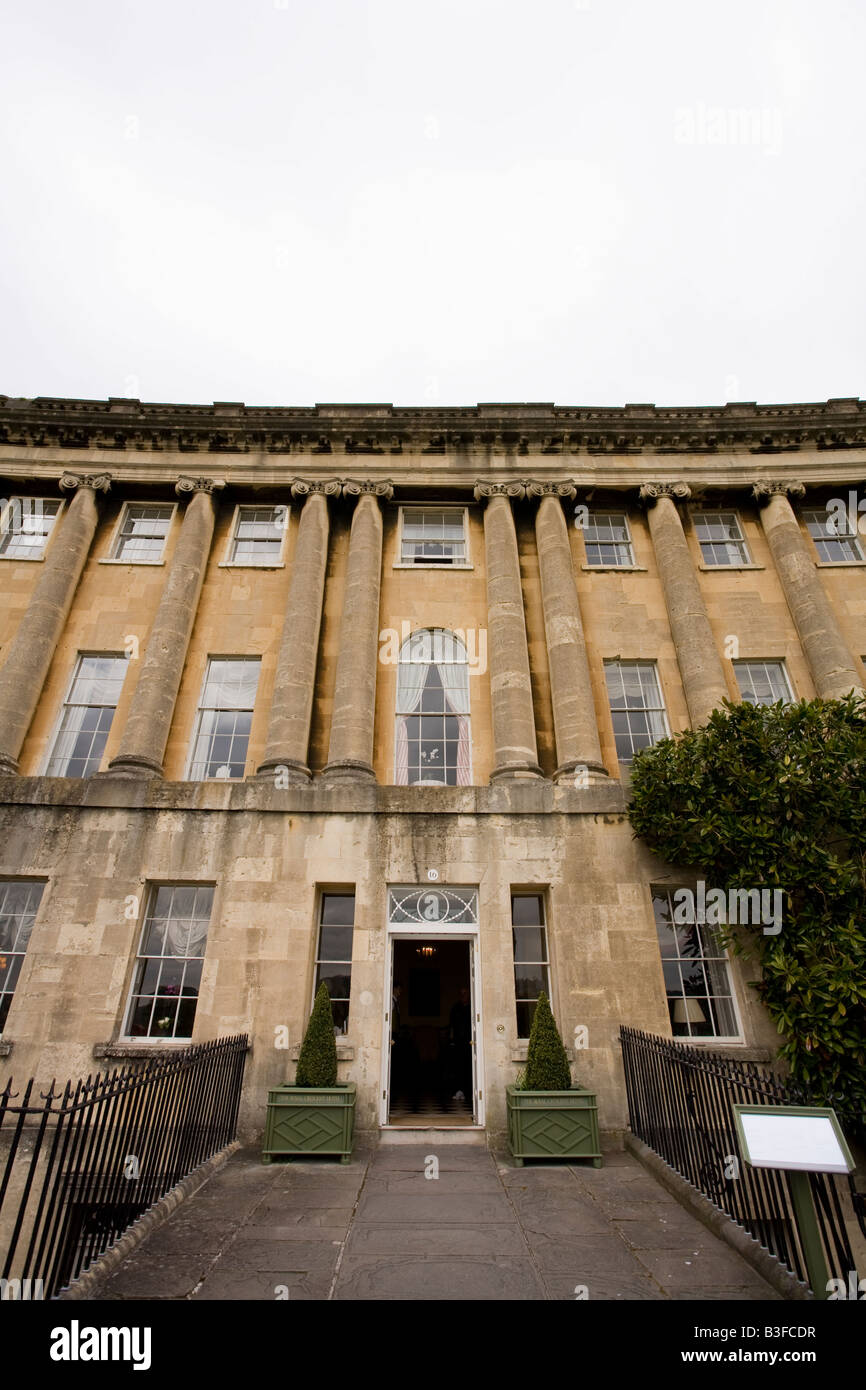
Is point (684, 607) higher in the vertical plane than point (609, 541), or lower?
lower

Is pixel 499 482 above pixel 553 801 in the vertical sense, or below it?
above

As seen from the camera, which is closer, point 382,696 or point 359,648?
point 359,648

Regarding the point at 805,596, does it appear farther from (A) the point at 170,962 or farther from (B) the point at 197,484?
(A) the point at 170,962

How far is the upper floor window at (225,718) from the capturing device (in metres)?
12.6

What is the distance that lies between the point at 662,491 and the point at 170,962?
1450cm

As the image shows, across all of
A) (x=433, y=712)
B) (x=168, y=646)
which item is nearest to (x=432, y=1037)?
(x=433, y=712)

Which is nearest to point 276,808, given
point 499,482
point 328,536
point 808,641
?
point 328,536

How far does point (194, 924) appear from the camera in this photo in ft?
34.3

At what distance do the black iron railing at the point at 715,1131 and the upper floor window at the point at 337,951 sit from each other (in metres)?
4.32

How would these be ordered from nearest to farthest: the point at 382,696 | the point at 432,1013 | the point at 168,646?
the point at 168,646 < the point at 382,696 < the point at 432,1013

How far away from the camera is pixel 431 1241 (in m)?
5.27

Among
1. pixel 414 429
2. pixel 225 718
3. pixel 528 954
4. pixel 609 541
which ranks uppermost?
pixel 414 429
